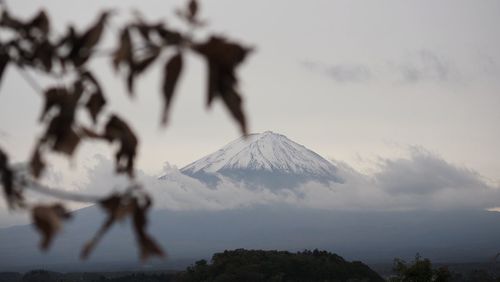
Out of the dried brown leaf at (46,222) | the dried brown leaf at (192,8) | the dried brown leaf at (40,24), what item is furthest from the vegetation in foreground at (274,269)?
the dried brown leaf at (46,222)

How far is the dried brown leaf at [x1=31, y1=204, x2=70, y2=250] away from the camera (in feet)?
3.76

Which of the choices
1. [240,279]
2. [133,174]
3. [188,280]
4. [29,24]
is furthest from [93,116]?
[188,280]

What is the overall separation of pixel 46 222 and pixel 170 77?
1.14ft

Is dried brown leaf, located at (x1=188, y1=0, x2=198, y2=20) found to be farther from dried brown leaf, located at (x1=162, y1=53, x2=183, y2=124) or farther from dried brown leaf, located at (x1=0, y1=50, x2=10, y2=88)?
dried brown leaf, located at (x1=0, y1=50, x2=10, y2=88)

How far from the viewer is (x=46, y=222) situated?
1151 mm

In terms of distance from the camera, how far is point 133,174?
4.87ft

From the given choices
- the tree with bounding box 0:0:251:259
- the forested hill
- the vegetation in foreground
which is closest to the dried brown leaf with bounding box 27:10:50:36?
the tree with bounding box 0:0:251:259

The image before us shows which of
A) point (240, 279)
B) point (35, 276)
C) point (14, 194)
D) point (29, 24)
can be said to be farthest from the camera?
point (35, 276)

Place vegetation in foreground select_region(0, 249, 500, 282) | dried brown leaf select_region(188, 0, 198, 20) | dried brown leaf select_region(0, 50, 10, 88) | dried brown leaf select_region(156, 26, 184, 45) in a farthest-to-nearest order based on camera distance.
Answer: vegetation in foreground select_region(0, 249, 500, 282) → dried brown leaf select_region(0, 50, 10, 88) → dried brown leaf select_region(188, 0, 198, 20) → dried brown leaf select_region(156, 26, 184, 45)

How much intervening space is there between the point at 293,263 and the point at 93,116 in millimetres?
68799

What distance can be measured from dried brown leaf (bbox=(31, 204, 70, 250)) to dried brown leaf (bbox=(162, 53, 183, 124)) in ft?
0.87

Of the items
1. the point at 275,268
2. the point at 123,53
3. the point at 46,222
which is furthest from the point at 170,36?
the point at 275,268

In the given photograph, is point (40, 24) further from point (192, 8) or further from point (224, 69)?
point (224, 69)

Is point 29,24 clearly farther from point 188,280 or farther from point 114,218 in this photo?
point 188,280
